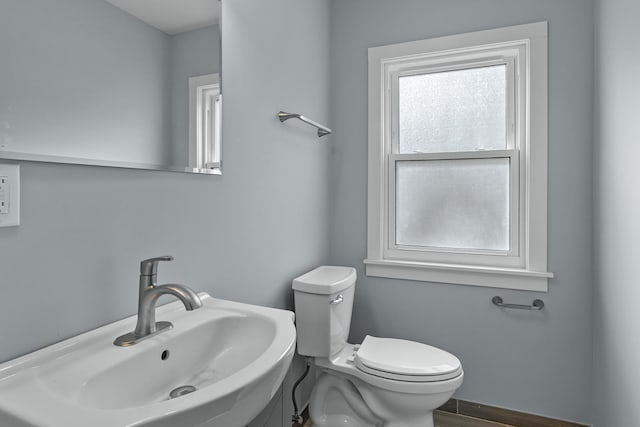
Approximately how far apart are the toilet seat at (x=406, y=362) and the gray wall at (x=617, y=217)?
552 mm

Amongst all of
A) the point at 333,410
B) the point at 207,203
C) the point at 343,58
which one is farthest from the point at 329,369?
the point at 343,58

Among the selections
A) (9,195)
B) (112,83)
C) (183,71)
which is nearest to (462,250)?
(183,71)

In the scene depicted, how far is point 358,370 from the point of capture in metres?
1.53

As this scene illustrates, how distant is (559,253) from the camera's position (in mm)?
1759

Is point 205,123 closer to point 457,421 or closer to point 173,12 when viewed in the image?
point 173,12

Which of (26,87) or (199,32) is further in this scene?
(199,32)

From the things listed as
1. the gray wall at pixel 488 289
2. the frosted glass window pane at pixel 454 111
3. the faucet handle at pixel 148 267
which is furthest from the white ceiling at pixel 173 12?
the frosted glass window pane at pixel 454 111

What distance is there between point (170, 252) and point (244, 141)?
0.50 meters

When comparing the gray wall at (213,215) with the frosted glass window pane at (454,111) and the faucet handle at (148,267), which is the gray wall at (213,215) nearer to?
the faucet handle at (148,267)

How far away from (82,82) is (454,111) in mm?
1764

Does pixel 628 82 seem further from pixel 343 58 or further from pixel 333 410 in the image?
pixel 333 410

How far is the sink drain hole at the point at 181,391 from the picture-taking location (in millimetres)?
846

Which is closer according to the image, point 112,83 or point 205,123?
point 112,83

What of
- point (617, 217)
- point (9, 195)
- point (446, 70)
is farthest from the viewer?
point (446, 70)
